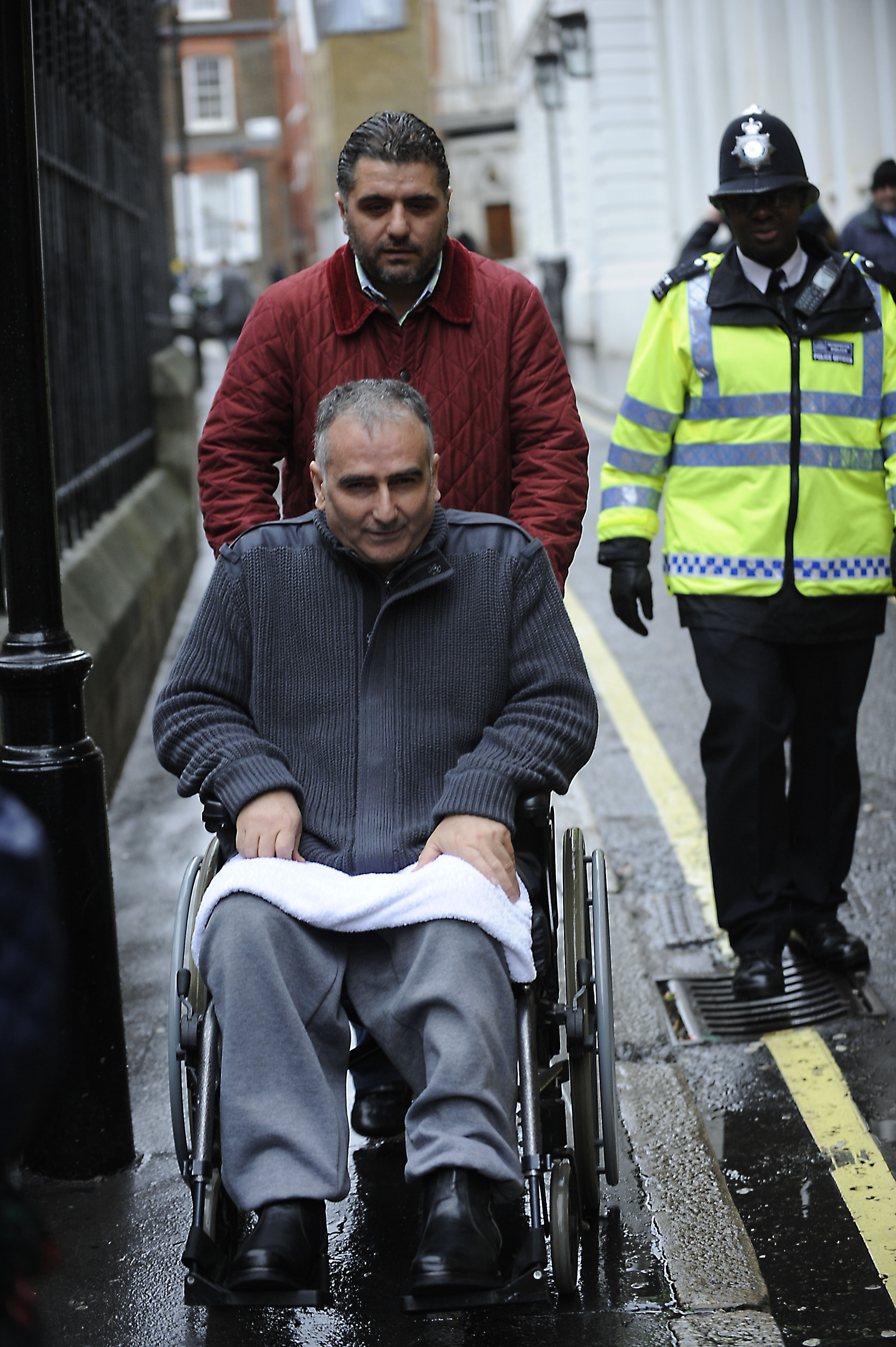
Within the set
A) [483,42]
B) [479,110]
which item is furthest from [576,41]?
[483,42]

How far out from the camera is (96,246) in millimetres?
8805

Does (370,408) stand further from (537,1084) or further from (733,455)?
(733,455)

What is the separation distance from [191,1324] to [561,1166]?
2.56 ft

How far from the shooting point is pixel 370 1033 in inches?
119

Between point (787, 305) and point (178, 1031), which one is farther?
point (787, 305)

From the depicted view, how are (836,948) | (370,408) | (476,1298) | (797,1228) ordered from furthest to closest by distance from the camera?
1. (836,948)
2. (797,1228)
3. (370,408)
4. (476,1298)

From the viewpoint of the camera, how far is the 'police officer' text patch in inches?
170

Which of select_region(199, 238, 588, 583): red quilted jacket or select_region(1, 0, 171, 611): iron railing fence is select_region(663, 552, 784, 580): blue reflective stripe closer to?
select_region(199, 238, 588, 583): red quilted jacket

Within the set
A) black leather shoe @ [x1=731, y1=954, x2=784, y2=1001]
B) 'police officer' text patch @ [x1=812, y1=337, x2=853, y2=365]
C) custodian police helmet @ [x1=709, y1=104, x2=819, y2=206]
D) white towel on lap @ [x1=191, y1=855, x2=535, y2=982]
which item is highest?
custodian police helmet @ [x1=709, y1=104, x2=819, y2=206]

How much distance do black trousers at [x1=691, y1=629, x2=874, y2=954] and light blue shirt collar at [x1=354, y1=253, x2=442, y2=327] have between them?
4.00 feet

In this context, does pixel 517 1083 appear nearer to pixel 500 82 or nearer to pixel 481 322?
pixel 481 322

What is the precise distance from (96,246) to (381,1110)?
6047mm

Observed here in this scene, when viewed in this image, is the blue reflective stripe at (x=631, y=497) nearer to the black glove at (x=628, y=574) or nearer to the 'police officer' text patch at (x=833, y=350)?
the black glove at (x=628, y=574)

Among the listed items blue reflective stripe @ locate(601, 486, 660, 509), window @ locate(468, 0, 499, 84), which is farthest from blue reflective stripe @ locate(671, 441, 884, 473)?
window @ locate(468, 0, 499, 84)
